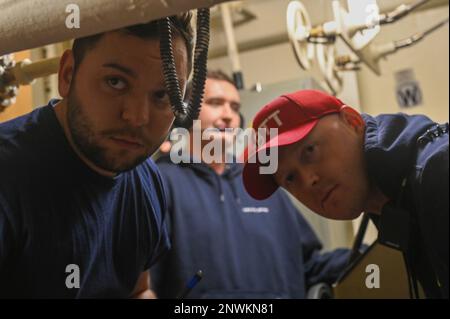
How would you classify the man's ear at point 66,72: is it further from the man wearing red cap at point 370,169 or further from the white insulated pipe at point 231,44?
the white insulated pipe at point 231,44

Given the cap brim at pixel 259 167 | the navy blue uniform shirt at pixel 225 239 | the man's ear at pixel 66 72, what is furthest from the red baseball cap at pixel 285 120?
the man's ear at pixel 66 72

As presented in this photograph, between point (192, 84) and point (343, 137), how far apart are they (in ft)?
0.66

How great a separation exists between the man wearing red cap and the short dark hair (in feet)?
0.44

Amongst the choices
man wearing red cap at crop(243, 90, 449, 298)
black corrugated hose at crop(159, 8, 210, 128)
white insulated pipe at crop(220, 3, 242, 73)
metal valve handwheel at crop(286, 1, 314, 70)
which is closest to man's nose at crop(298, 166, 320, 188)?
man wearing red cap at crop(243, 90, 449, 298)

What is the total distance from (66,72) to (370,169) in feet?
1.34

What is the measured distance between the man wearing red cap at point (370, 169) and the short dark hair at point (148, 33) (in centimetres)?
13

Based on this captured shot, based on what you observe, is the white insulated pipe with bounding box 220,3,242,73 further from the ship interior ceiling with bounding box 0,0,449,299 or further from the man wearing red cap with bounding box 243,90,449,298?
the man wearing red cap with bounding box 243,90,449,298

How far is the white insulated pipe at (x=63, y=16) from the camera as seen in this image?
20.2 inches

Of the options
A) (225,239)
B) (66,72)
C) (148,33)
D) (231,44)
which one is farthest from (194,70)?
(231,44)

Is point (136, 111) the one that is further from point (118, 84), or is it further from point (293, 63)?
point (293, 63)

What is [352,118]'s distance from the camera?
582 millimetres

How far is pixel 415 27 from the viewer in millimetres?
979
